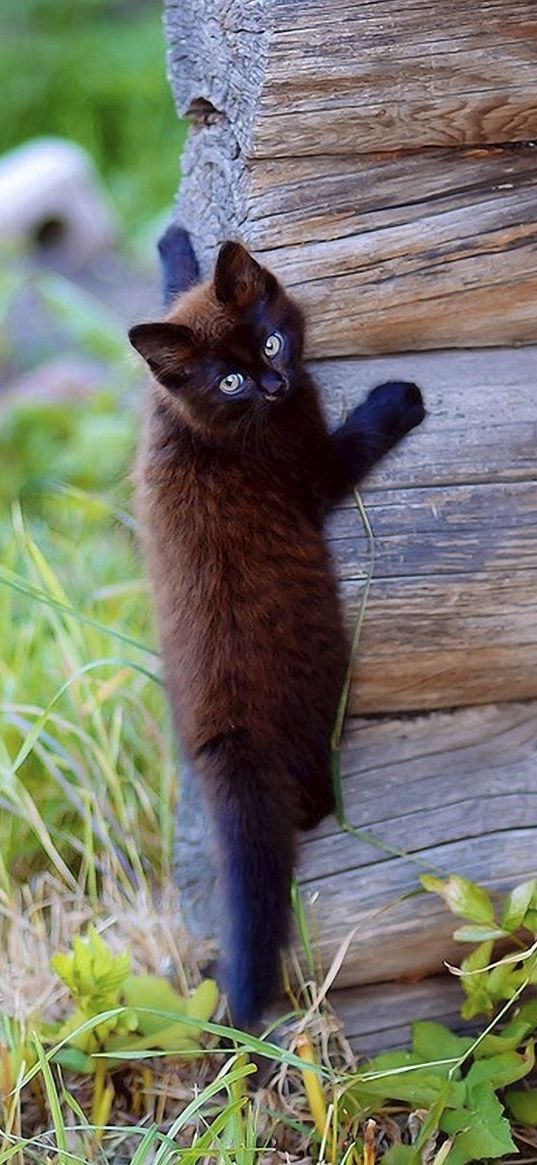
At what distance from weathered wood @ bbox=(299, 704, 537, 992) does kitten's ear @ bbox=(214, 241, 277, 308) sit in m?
0.69

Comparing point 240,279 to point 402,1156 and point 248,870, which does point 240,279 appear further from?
point 402,1156

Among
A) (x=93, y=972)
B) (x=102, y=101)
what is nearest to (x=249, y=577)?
(x=93, y=972)

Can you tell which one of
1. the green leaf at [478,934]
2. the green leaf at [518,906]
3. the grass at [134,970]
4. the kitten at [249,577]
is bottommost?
the grass at [134,970]

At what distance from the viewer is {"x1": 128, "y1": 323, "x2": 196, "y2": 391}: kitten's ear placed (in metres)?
1.88

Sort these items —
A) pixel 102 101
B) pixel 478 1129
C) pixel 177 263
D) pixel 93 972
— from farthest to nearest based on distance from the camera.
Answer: pixel 102 101, pixel 177 263, pixel 93 972, pixel 478 1129

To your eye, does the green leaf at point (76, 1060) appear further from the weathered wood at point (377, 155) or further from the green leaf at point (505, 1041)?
the weathered wood at point (377, 155)

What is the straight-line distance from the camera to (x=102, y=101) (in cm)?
808

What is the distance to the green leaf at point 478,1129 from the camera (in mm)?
1828

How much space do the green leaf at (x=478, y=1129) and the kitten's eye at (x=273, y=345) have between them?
40.6 inches

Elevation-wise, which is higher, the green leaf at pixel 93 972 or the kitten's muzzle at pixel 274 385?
the kitten's muzzle at pixel 274 385

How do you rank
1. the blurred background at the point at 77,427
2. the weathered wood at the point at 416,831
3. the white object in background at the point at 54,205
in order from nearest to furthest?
the weathered wood at the point at 416,831
the blurred background at the point at 77,427
the white object in background at the point at 54,205

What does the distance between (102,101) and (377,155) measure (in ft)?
21.8

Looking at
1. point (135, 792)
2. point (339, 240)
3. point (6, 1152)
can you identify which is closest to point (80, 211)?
point (135, 792)

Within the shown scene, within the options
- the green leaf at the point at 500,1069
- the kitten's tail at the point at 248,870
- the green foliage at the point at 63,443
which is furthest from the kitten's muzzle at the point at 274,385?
the green foliage at the point at 63,443
